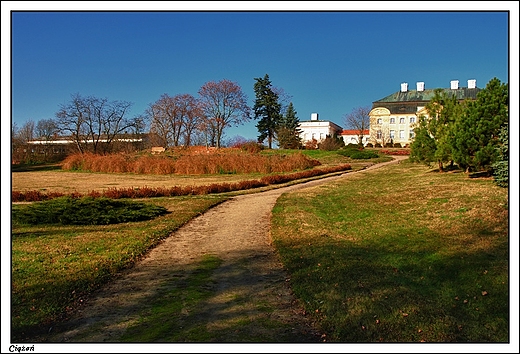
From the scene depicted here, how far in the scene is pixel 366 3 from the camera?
4414 millimetres

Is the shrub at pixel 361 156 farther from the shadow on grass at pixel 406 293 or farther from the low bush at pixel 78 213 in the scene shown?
the shadow on grass at pixel 406 293

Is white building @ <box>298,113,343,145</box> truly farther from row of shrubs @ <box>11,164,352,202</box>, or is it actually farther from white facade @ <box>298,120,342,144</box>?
row of shrubs @ <box>11,164,352,202</box>

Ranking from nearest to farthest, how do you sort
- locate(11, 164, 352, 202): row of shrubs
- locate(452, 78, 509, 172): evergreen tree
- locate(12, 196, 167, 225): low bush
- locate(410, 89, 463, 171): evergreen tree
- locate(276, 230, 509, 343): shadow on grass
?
locate(276, 230, 509, 343): shadow on grass
locate(12, 196, 167, 225): low bush
locate(452, 78, 509, 172): evergreen tree
locate(11, 164, 352, 202): row of shrubs
locate(410, 89, 463, 171): evergreen tree

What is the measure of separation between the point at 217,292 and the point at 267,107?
51.6 metres

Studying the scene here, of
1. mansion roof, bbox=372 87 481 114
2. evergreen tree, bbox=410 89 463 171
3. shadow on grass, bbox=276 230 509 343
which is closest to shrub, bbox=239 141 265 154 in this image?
evergreen tree, bbox=410 89 463 171

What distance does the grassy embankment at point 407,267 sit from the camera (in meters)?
3.90

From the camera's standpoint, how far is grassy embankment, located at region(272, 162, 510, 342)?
390cm

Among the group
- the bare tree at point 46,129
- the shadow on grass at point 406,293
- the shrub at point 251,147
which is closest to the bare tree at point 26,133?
the bare tree at point 46,129

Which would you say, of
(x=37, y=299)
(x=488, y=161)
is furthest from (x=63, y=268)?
(x=488, y=161)

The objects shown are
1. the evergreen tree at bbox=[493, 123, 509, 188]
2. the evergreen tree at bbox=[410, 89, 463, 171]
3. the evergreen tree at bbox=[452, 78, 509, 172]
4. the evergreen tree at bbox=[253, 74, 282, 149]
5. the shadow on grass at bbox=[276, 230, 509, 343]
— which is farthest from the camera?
the evergreen tree at bbox=[253, 74, 282, 149]

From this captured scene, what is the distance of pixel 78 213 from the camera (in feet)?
34.2

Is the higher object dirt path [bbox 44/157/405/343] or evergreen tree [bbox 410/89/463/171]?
evergreen tree [bbox 410/89/463/171]

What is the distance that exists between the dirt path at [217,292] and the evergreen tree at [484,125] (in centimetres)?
769

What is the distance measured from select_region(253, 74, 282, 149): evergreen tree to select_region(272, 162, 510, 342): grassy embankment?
4581 centimetres
